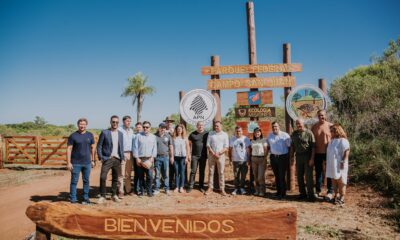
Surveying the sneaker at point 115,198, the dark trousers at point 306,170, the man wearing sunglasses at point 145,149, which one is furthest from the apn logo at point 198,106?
the sneaker at point 115,198

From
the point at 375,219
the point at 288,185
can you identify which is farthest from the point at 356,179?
the point at 375,219

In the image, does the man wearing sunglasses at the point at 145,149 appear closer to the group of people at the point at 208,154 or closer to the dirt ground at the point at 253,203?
the group of people at the point at 208,154

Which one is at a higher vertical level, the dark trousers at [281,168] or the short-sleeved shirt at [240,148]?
the short-sleeved shirt at [240,148]

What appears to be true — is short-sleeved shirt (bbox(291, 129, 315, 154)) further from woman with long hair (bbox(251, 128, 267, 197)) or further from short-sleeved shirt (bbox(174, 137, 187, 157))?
short-sleeved shirt (bbox(174, 137, 187, 157))

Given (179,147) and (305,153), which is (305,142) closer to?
(305,153)

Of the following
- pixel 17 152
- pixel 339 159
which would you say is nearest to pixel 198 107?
pixel 339 159

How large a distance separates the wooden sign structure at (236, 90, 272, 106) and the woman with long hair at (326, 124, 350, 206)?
2287 millimetres

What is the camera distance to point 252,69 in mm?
8320

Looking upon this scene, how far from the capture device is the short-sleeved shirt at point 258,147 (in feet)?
24.1

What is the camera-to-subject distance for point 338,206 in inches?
245

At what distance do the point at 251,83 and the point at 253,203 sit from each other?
3554 mm

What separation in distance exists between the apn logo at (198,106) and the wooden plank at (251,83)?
0.50 meters

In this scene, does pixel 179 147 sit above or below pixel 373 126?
below

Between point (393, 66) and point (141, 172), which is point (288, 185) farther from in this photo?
point (393, 66)
